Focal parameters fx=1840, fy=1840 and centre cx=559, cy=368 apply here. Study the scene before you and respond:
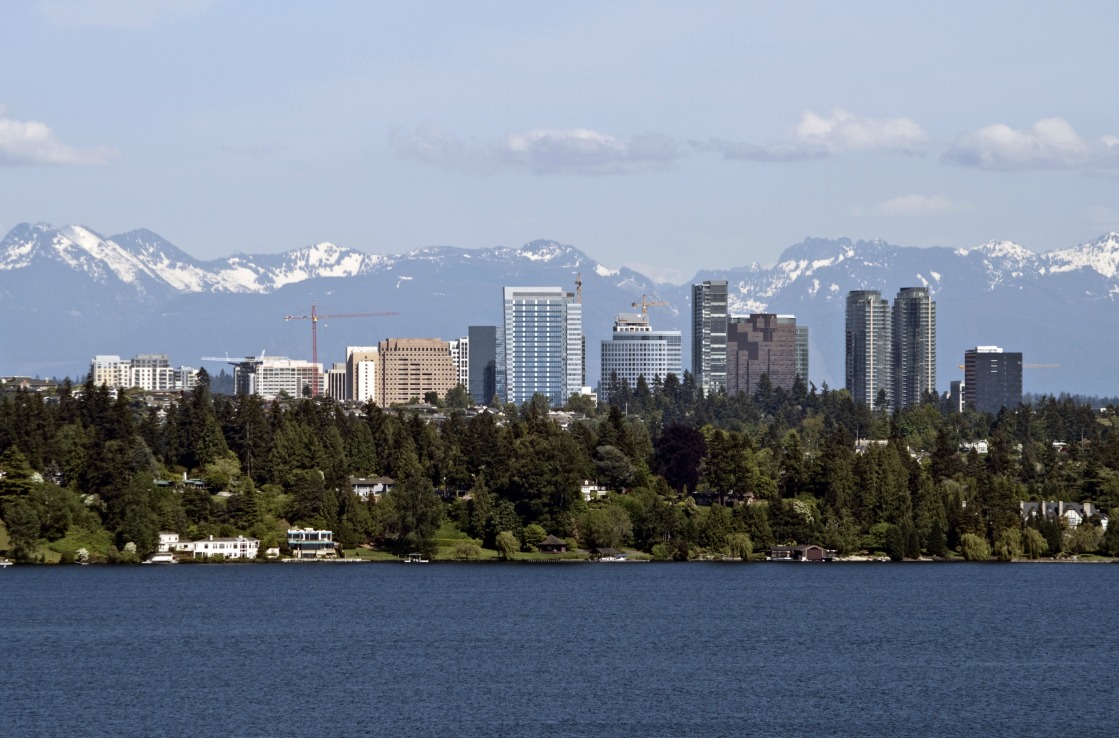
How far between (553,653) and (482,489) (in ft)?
200

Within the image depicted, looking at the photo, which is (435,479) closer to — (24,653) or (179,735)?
(24,653)

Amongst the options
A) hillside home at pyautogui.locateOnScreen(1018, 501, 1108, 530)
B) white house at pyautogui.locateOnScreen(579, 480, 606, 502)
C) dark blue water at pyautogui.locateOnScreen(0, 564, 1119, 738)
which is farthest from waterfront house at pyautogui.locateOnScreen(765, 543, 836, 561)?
hillside home at pyautogui.locateOnScreen(1018, 501, 1108, 530)

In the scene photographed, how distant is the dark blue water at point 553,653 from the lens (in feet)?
231

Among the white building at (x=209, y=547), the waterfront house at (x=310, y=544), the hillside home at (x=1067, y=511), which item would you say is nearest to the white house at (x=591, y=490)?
the waterfront house at (x=310, y=544)

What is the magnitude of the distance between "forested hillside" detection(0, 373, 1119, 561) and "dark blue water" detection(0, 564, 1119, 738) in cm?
952

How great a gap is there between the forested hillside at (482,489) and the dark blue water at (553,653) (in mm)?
9523

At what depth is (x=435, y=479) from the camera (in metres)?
160

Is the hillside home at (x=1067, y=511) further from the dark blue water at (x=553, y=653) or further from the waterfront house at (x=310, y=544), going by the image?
the waterfront house at (x=310, y=544)

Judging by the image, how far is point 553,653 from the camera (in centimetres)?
8856

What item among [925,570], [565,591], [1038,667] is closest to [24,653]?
[565,591]

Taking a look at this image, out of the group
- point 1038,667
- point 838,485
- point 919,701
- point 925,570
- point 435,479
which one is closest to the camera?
point 919,701

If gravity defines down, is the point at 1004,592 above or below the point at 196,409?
below

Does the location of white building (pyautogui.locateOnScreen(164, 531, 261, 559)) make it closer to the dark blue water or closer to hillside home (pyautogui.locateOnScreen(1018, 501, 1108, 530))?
the dark blue water

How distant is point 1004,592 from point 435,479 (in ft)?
185
